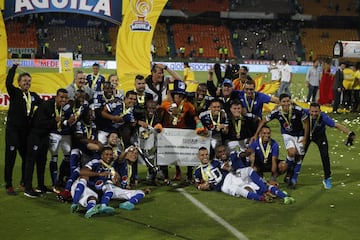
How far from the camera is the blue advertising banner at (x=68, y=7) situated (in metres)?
20.0

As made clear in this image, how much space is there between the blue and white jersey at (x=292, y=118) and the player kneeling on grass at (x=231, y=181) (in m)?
1.32

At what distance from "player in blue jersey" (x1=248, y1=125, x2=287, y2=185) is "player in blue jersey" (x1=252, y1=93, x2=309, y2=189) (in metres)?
0.23

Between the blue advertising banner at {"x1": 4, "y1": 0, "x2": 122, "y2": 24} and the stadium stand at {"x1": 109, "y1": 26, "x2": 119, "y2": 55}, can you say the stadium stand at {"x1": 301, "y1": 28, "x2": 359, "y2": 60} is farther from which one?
the blue advertising banner at {"x1": 4, "y1": 0, "x2": 122, "y2": 24}

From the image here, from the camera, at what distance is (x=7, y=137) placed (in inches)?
399

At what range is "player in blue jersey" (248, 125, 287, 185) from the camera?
11.1 metres

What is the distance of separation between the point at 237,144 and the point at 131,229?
138 inches

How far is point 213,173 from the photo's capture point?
1074 centimetres

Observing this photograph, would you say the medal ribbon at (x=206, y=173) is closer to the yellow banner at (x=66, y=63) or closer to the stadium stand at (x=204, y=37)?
the yellow banner at (x=66, y=63)

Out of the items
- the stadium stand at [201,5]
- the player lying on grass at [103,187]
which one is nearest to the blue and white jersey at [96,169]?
the player lying on grass at [103,187]

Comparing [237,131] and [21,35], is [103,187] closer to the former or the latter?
[237,131]

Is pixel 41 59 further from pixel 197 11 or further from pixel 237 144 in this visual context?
pixel 237 144

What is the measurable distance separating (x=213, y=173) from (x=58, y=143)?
2.60 metres

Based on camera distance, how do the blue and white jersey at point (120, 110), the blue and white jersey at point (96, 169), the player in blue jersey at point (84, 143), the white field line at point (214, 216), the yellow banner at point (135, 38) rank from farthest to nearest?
the yellow banner at point (135, 38) < the blue and white jersey at point (120, 110) < the player in blue jersey at point (84, 143) < the blue and white jersey at point (96, 169) < the white field line at point (214, 216)

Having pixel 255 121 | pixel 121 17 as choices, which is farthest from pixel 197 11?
pixel 255 121
